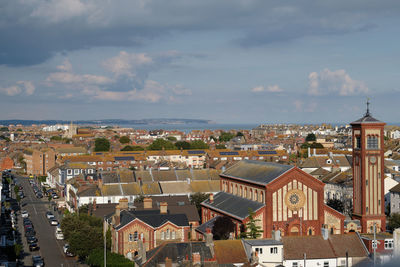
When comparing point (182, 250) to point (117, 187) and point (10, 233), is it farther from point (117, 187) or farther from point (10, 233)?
point (117, 187)

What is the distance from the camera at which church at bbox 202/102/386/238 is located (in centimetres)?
5978

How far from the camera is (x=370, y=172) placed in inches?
2463

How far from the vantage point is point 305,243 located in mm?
50438

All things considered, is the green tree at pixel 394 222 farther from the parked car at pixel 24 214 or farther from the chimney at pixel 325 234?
the parked car at pixel 24 214

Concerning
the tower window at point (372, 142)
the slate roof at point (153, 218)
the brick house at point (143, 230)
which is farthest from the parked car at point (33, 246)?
the tower window at point (372, 142)

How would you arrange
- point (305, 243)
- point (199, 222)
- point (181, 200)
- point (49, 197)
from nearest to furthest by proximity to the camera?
1. point (305, 243)
2. point (199, 222)
3. point (181, 200)
4. point (49, 197)

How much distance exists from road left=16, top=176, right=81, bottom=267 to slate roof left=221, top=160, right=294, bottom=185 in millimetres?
22381

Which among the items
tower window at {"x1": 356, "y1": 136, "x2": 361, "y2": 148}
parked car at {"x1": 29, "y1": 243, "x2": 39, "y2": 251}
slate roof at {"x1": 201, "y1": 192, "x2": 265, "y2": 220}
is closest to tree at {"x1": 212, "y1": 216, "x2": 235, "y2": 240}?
slate roof at {"x1": 201, "y1": 192, "x2": 265, "y2": 220}

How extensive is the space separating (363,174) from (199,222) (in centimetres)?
2469

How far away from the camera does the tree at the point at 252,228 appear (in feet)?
185

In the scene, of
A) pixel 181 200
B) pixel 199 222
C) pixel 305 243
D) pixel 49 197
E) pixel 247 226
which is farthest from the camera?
pixel 49 197

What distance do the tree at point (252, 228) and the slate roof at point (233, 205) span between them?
1.35 metres

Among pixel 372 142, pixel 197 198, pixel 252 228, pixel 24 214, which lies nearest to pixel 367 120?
pixel 372 142

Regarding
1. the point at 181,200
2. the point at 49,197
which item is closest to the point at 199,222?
the point at 181,200
